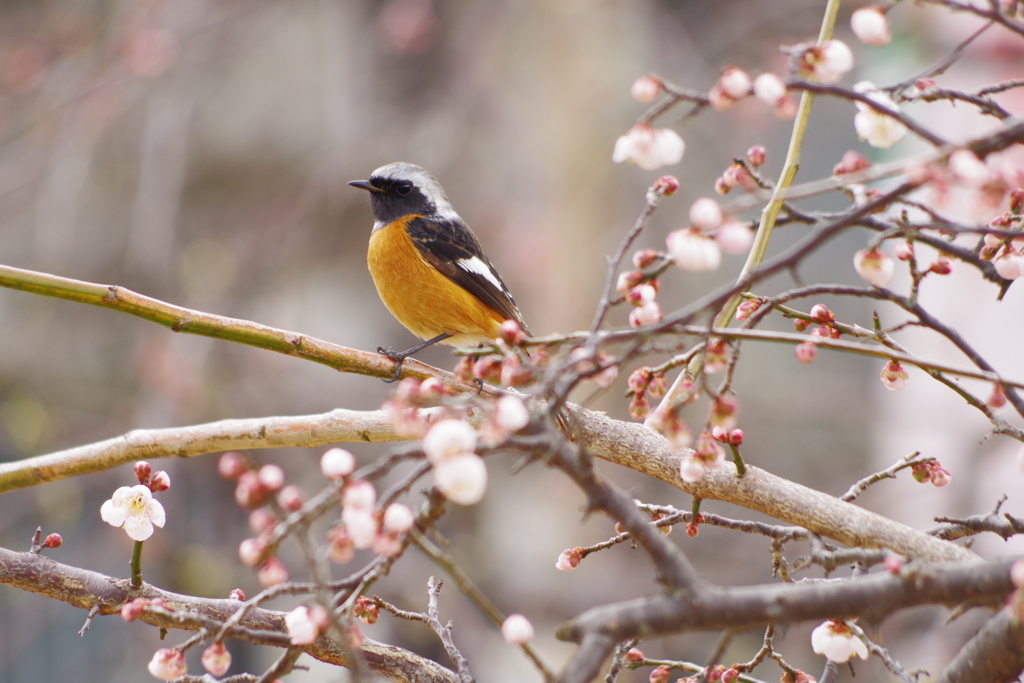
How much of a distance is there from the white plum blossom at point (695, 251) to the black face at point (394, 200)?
293 cm

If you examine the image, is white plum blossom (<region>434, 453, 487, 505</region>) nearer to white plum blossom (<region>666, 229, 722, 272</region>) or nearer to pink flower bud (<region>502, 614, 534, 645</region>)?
pink flower bud (<region>502, 614, 534, 645</region>)

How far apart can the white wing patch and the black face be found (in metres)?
0.41

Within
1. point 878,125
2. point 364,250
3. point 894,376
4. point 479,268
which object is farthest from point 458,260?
point 364,250

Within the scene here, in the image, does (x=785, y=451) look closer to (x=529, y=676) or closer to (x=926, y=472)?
(x=529, y=676)

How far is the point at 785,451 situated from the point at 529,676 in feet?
11.3

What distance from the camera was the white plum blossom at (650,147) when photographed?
137 centimetres

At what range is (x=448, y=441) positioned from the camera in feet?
3.10

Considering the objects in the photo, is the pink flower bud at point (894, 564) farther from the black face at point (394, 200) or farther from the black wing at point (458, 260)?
the black face at point (394, 200)

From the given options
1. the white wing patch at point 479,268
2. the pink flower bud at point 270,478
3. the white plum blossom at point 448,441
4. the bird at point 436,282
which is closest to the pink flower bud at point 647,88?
the white plum blossom at point 448,441

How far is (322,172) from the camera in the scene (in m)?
6.82

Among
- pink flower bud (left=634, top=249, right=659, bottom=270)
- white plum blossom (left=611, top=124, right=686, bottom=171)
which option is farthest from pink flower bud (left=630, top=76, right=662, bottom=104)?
pink flower bud (left=634, top=249, right=659, bottom=270)

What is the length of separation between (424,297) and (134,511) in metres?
2.12

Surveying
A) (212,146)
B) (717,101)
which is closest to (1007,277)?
(717,101)

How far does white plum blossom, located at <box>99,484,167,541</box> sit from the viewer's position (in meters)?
1.53
